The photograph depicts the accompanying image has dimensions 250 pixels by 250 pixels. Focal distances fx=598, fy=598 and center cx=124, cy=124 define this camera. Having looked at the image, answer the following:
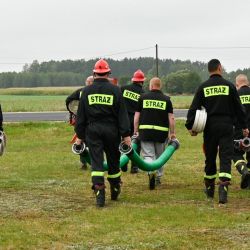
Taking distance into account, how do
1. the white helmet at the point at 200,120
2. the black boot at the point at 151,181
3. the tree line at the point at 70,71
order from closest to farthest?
the white helmet at the point at 200,120 → the black boot at the point at 151,181 → the tree line at the point at 70,71

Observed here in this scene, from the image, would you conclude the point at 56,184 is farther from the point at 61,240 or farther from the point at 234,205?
the point at 61,240

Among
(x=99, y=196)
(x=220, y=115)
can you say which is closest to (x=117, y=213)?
(x=99, y=196)

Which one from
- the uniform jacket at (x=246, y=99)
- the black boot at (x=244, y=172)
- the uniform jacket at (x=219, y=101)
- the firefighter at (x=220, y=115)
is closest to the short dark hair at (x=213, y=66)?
the firefighter at (x=220, y=115)

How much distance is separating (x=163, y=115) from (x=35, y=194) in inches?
103

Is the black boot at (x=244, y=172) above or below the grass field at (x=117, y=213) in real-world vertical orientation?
above

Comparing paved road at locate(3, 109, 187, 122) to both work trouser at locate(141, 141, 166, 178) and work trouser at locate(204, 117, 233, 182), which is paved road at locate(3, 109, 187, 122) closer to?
work trouser at locate(141, 141, 166, 178)

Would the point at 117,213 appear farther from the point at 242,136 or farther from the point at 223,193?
the point at 242,136

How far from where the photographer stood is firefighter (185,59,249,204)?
8.82 meters

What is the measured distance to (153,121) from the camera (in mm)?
10484

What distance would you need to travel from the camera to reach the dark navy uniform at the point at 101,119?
8.74 meters

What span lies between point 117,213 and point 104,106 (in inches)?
63.5

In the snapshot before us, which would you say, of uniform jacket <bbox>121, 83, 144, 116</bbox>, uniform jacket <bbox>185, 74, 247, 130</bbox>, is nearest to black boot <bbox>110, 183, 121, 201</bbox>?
uniform jacket <bbox>185, 74, 247, 130</bbox>

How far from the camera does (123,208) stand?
27.8 feet

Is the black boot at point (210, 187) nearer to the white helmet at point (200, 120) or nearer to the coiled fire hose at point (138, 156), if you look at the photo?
the white helmet at point (200, 120)
